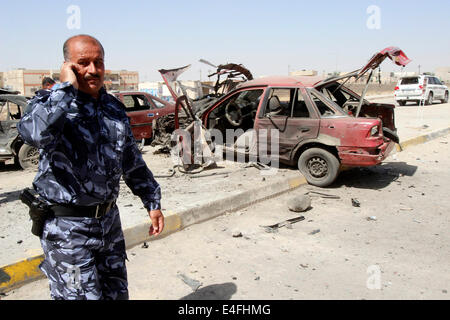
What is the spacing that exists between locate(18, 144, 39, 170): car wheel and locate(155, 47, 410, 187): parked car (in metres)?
3.00

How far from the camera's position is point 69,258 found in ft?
6.18

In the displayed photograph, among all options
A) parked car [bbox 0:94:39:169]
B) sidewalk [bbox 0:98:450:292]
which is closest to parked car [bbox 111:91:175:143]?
sidewalk [bbox 0:98:450:292]

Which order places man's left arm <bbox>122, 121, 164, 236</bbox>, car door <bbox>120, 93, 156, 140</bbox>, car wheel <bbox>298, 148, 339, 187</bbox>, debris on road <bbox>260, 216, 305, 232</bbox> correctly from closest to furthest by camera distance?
man's left arm <bbox>122, 121, 164, 236</bbox> → debris on road <bbox>260, 216, 305, 232</bbox> → car wheel <bbox>298, 148, 339, 187</bbox> → car door <bbox>120, 93, 156, 140</bbox>

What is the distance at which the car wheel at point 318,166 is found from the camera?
602cm

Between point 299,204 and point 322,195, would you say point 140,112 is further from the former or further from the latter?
point 299,204

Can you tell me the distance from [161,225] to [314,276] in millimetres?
1686

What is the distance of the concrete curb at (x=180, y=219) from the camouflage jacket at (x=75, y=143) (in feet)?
5.60

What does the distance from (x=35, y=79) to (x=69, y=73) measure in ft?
143

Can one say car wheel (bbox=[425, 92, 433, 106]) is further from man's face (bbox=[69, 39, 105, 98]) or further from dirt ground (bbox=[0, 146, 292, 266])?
man's face (bbox=[69, 39, 105, 98])

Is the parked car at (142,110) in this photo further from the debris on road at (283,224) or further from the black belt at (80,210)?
the black belt at (80,210)

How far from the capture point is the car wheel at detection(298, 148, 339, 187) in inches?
237

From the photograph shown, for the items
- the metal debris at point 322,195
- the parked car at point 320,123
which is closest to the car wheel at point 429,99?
the parked car at point 320,123

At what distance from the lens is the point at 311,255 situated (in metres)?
3.79

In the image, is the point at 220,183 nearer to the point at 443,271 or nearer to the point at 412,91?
the point at 443,271
